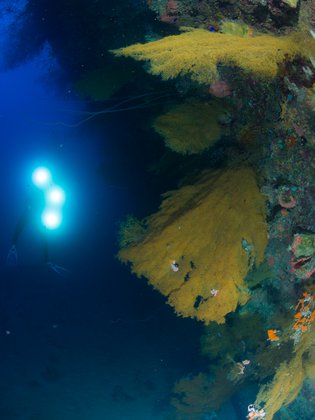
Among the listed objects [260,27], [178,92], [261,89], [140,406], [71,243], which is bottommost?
[140,406]

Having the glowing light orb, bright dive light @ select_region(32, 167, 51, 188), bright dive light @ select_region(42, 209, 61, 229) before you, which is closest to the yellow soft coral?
bright dive light @ select_region(42, 209, 61, 229)

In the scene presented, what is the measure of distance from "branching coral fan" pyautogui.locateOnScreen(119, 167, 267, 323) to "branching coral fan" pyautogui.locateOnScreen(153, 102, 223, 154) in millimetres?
496

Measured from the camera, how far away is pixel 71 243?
8898 mm

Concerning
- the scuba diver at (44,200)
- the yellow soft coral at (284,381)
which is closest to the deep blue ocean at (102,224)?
the scuba diver at (44,200)

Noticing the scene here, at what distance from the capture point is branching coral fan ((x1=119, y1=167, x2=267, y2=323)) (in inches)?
115

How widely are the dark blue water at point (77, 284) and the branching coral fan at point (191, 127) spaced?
1.83 meters

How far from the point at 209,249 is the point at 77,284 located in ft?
26.3

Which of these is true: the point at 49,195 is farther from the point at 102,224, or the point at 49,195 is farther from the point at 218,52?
the point at 102,224

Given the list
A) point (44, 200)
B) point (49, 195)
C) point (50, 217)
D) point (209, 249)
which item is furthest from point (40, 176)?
point (209, 249)

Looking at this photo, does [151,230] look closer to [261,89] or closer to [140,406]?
[261,89]

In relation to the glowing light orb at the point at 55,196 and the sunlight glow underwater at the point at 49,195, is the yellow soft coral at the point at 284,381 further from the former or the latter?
the glowing light orb at the point at 55,196

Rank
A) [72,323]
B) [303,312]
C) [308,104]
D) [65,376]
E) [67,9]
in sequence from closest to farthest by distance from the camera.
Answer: [308,104], [303,312], [67,9], [72,323], [65,376]

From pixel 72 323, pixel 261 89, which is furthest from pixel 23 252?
pixel 261 89

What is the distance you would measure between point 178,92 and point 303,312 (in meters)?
3.38
